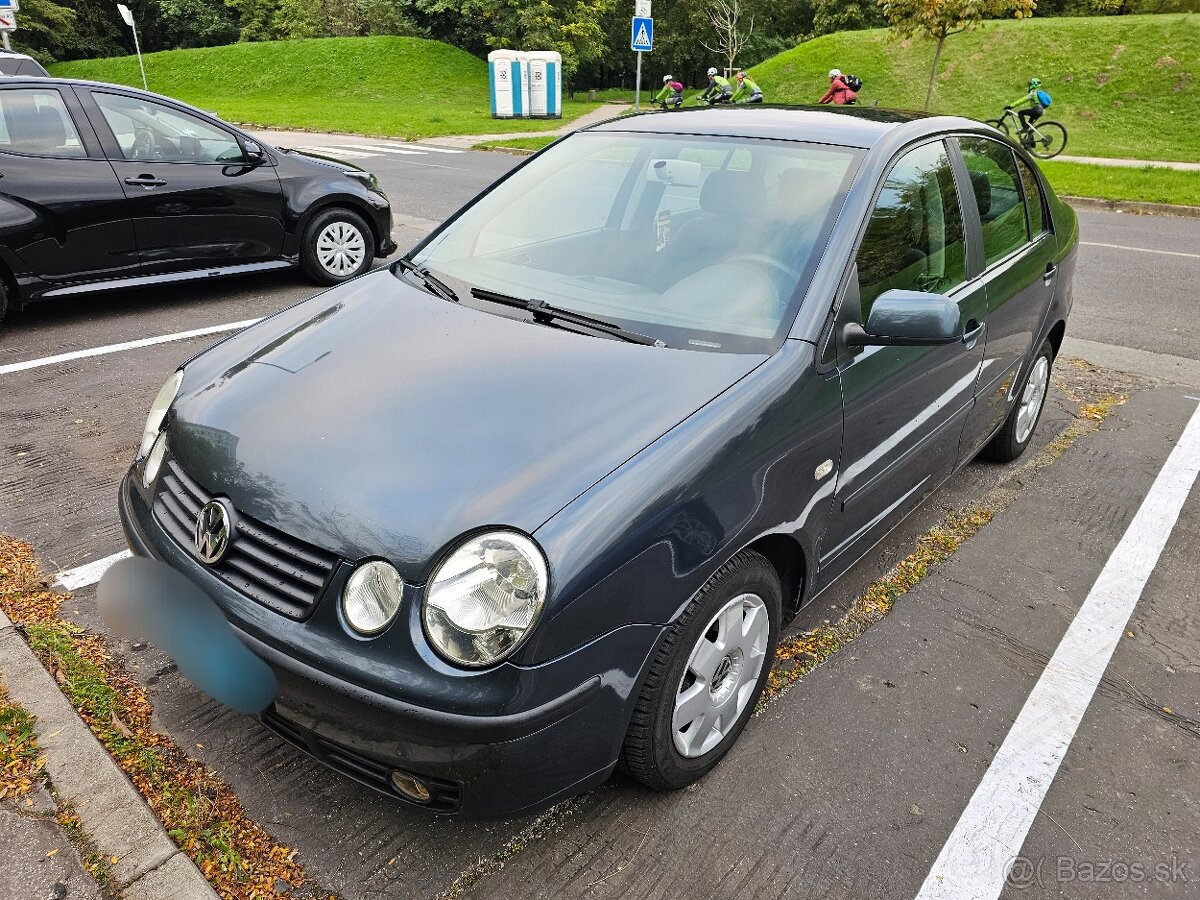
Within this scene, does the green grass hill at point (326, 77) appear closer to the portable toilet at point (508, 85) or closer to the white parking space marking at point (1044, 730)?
the portable toilet at point (508, 85)

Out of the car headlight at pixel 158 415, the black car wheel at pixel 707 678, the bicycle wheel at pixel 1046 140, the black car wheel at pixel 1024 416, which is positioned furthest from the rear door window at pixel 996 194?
the bicycle wheel at pixel 1046 140

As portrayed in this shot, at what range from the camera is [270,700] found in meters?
2.01

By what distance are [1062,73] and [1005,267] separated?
26301 mm

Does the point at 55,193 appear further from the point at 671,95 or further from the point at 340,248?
the point at 671,95

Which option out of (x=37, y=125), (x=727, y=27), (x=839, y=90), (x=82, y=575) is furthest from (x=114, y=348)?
(x=727, y=27)

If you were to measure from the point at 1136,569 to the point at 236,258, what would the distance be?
617cm

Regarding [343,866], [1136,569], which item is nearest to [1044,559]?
[1136,569]

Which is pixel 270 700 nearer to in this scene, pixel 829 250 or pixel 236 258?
pixel 829 250

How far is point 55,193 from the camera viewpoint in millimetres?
5609

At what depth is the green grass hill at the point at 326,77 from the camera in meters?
29.8

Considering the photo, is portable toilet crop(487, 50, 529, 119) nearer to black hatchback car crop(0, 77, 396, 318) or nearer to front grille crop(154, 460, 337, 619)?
black hatchback car crop(0, 77, 396, 318)

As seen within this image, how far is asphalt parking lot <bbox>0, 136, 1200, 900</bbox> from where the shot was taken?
7.09 feet

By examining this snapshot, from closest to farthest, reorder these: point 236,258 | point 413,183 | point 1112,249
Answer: point 236,258 → point 1112,249 → point 413,183

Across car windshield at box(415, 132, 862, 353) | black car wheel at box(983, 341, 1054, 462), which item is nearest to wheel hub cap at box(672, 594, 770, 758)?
car windshield at box(415, 132, 862, 353)
